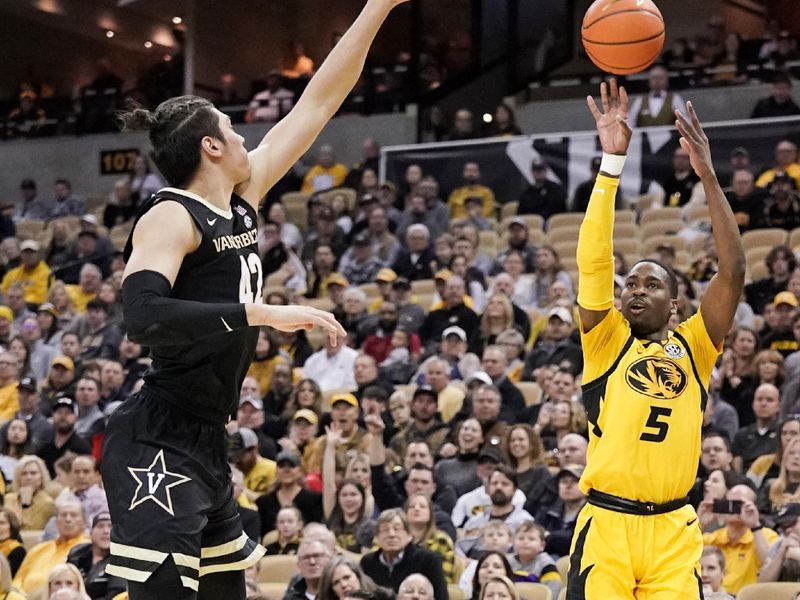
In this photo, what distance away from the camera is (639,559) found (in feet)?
16.4

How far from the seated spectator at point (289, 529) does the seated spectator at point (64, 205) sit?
10880 mm

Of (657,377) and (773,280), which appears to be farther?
(773,280)

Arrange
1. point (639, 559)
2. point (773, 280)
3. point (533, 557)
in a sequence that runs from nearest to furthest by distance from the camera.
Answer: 1. point (639, 559)
2. point (533, 557)
3. point (773, 280)

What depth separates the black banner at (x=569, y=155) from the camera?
14.4 metres

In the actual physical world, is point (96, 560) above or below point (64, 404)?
below

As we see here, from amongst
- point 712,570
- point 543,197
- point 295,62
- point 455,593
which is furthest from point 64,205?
point 712,570

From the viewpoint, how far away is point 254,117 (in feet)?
64.7

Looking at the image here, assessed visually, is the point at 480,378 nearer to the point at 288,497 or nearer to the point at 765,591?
the point at 288,497

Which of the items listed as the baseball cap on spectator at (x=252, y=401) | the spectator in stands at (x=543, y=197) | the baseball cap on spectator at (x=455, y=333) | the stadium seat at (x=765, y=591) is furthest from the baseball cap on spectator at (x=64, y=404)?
the stadium seat at (x=765, y=591)

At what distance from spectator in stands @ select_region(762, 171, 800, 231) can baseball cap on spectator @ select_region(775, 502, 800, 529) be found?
5.08 m

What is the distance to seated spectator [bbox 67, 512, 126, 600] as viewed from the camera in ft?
28.9

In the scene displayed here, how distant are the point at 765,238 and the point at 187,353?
32.1ft

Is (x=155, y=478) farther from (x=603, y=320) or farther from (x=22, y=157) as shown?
(x=22, y=157)

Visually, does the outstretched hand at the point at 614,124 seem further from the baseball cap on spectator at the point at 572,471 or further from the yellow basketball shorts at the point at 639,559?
the baseball cap on spectator at the point at 572,471
